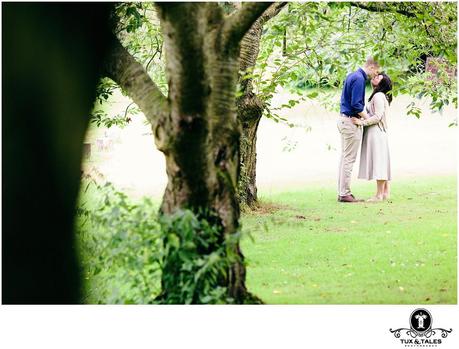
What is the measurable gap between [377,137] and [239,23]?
15.6ft

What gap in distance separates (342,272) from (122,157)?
22.2 feet

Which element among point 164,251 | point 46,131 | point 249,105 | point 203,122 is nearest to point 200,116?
point 203,122

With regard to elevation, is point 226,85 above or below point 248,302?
above

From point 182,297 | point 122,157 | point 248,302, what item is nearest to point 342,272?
point 248,302

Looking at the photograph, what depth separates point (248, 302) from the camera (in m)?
4.29

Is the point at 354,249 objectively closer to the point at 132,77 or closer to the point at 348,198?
the point at 348,198

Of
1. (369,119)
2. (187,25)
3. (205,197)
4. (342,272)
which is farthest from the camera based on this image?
(369,119)

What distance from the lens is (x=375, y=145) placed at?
8.41m

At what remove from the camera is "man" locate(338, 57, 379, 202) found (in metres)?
8.12

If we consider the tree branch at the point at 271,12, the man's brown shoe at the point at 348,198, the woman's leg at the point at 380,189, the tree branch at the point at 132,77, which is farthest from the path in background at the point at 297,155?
the tree branch at the point at 132,77

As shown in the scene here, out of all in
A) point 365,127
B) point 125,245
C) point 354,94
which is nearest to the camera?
point 125,245
